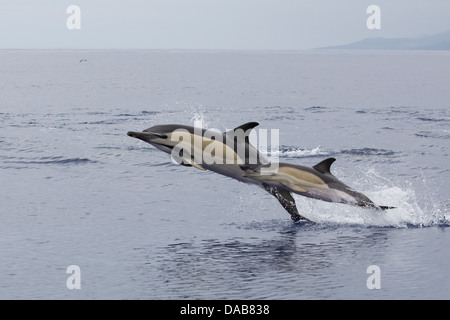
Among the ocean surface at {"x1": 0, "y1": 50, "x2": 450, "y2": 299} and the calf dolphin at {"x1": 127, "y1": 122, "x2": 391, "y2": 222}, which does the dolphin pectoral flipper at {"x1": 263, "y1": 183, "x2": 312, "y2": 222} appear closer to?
the calf dolphin at {"x1": 127, "y1": 122, "x2": 391, "y2": 222}

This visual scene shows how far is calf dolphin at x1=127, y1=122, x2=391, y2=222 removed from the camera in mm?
25828

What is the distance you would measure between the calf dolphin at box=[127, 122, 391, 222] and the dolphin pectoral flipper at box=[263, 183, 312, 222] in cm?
32

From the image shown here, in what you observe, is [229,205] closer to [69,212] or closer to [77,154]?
[69,212]

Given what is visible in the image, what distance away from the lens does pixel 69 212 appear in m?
33.2

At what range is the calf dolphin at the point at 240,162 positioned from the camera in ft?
84.7

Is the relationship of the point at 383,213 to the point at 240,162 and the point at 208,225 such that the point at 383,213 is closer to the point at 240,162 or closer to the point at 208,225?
the point at 208,225

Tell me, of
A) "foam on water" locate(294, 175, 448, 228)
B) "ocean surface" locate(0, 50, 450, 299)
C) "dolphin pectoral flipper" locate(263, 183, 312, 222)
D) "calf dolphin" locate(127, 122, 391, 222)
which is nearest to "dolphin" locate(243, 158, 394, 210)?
"calf dolphin" locate(127, 122, 391, 222)

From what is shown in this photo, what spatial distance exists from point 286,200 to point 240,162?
11.6 ft

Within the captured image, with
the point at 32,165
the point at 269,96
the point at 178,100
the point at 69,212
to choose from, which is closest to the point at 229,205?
the point at 69,212

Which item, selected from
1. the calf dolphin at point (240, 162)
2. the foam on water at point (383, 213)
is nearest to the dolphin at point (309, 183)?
the calf dolphin at point (240, 162)

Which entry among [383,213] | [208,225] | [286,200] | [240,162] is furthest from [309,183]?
[208,225]

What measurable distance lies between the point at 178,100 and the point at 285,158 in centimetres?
6423

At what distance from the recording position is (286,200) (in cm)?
2911

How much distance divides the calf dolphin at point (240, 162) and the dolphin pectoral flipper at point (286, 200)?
320mm
